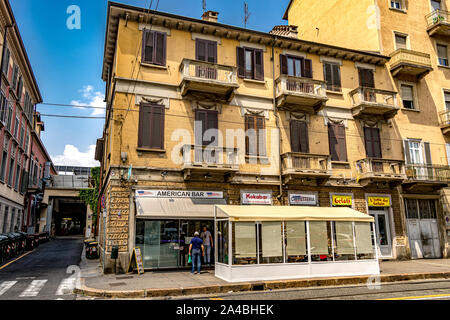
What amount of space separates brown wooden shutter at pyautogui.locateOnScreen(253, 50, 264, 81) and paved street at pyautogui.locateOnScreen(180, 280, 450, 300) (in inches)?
455

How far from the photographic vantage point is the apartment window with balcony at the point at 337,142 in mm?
19516

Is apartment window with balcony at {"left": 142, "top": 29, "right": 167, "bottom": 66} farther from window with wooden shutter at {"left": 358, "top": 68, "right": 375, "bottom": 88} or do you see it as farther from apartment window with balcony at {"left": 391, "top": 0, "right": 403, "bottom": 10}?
apartment window with balcony at {"left": 391, "top": 0, "right": 403, "bottom": 10}

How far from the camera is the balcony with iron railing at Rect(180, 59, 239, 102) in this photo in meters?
16.4

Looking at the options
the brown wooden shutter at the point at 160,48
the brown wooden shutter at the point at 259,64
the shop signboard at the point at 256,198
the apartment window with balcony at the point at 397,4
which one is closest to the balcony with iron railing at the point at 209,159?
the shop signboard at the point at 256,198

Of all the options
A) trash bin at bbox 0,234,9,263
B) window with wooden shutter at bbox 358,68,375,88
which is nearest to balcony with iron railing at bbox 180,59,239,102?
window with wooden shutter at bbox 358,68,375,88

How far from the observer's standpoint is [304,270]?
13555 mm

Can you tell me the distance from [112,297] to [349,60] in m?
18.6

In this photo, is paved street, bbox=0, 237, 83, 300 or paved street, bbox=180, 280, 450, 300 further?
paved street, bbox=0, 237, 83, 300

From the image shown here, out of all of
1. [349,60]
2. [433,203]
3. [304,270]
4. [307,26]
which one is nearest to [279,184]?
[304,270]

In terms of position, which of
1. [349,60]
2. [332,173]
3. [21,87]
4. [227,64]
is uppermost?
[21,87]

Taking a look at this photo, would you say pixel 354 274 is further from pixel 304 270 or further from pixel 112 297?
pixel 112 297

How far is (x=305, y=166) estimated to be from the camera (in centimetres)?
1795

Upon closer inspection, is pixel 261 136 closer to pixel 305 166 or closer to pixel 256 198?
pixel 305 166

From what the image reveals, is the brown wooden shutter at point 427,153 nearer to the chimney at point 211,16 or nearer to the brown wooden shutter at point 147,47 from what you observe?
the chimney at point 211,16
